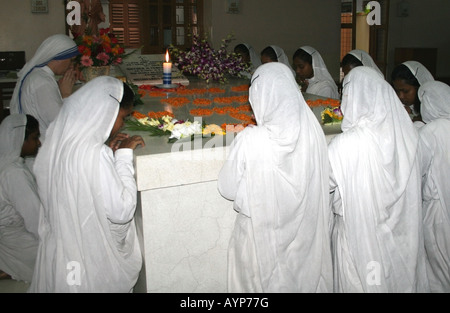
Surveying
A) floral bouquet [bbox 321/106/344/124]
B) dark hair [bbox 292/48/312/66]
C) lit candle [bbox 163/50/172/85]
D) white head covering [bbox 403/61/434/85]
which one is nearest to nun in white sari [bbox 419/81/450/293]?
white head covering [bbox 403/61/434/85]

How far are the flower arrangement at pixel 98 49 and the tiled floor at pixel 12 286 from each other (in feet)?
6.55

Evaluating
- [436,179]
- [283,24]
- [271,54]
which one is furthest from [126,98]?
[283,24]

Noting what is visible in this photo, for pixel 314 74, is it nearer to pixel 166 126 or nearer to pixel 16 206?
pixel 166 126

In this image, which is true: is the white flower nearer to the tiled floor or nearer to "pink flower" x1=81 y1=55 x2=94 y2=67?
the tiled floor

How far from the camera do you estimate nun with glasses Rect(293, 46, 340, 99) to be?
5.02m

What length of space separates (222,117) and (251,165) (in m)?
1.12

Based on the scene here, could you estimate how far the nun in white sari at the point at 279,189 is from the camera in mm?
2443

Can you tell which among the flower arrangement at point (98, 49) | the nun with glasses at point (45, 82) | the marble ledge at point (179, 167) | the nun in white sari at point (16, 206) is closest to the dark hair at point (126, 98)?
the marble ledge at point (179, 167)

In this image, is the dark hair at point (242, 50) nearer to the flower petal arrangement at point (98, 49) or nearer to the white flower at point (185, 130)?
the flower petal arrangement at point (98, 49)

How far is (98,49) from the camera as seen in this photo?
4.49 meters

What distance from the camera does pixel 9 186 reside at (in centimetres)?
344

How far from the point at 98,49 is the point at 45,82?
68 centimetres
